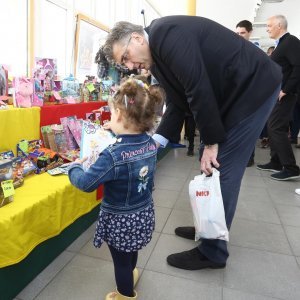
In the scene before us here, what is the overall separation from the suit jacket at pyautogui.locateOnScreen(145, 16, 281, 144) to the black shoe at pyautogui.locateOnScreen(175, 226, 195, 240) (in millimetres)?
814

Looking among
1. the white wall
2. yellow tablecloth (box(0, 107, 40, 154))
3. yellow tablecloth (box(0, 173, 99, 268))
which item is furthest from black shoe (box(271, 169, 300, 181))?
the white wall

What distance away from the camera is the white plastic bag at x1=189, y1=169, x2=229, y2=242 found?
4.54 ft

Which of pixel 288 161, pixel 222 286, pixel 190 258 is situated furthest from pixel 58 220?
pixel 288 161

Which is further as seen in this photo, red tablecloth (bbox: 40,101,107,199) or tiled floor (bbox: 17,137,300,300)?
red tablecloth (bbox: 40,101,107,199)

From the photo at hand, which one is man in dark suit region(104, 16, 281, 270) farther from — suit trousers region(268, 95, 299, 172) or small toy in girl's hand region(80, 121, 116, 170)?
suit trousers region(268, 95, 299, 172)

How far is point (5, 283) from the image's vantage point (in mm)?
1216

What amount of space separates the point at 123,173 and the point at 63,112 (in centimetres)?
125

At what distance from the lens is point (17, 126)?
5.64 feet

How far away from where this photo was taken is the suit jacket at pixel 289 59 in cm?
291

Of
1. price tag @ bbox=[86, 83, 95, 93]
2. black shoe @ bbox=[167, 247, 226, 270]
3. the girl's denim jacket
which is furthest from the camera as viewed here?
price tag @ bbox=[86, 83, 95, 93]

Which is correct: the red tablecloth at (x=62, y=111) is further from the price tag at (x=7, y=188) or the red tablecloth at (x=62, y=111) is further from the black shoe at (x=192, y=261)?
the black shoe at (x=192, y=261)

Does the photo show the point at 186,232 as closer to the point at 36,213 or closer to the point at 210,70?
the point at 36,213

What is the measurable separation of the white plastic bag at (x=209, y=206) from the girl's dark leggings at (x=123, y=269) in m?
0.39

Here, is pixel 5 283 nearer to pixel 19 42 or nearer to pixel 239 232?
pixel 239 232
